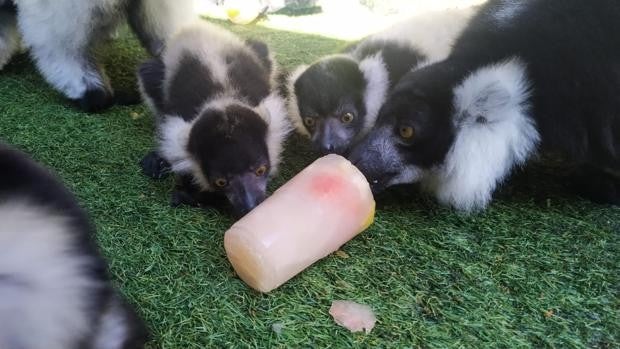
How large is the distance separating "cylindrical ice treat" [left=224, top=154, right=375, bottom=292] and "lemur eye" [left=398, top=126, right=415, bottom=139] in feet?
0.75

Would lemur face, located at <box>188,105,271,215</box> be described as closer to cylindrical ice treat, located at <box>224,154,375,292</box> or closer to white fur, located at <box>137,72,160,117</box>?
cylindrical ice treat, located at <box>224,154,375,292</box>

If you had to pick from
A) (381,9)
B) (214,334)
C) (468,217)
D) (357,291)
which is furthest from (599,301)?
(381,9)

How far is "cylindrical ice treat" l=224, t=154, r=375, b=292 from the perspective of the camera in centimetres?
171

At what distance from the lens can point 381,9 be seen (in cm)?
487

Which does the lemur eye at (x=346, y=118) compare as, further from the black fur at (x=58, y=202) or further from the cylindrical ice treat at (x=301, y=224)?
the black fur at (x=58, y=202)

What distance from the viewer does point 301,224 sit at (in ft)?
5.88

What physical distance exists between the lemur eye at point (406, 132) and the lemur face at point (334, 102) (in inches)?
16.0

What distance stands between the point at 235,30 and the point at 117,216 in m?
2.41

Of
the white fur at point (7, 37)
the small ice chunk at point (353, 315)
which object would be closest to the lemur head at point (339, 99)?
the small ice chunk at point (353, 315)

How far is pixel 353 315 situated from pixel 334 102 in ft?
3.48

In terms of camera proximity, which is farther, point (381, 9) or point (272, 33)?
point (381, 9)

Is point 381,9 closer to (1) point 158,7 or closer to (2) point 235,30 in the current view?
(2) point 235,30

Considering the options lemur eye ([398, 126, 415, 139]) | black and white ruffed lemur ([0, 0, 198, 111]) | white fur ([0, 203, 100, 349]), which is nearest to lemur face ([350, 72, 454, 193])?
lemur eye ([398, 126, 415, 139])

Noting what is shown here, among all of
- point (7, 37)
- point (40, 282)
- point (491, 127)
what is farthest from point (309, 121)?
point (7, 37)
